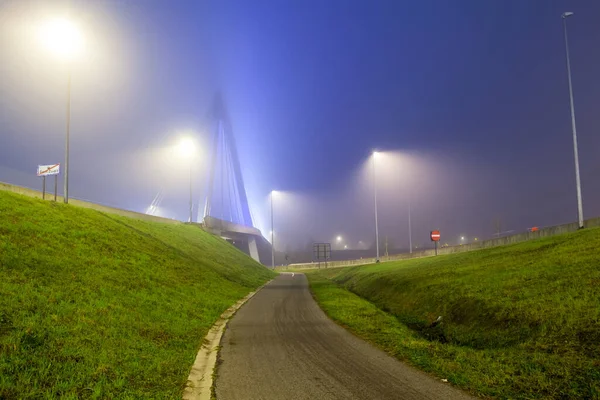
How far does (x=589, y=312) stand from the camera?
9992mm

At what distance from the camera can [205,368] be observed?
8.83 meters

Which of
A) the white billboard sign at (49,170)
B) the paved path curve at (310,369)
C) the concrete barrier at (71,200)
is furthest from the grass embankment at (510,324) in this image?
the concrete barrier at (71,200)

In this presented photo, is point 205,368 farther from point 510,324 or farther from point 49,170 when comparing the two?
point 49,170

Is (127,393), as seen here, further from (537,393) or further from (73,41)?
(73,41)

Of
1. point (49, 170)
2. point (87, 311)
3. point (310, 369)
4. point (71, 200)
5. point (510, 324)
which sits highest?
point (49, 170)

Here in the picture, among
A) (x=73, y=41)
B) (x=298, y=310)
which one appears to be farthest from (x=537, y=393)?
(x=73, y=41)

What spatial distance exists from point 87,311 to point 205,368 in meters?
3.81

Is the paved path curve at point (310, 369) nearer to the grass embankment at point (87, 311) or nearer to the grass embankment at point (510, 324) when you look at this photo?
the grass embankment at point (510, 324)

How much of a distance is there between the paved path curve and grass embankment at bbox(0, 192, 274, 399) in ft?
3.66

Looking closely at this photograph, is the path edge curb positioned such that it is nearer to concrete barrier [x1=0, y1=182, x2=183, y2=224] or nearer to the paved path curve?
the paved path curve

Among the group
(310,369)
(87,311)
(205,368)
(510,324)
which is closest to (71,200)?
(87,311)

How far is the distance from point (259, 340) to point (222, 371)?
3.56m

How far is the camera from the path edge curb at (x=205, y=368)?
713 cm

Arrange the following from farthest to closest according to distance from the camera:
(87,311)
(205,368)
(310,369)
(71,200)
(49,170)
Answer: (71,200) → (49,170) → (87,311) → (205,368) → (310,369)
